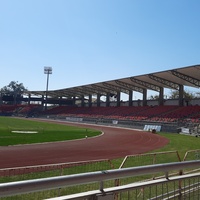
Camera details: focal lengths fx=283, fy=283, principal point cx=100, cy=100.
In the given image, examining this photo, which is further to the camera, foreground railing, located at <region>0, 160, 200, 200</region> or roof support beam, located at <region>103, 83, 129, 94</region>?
roof support beam, located at <region>103, 83, 129, 94</region>

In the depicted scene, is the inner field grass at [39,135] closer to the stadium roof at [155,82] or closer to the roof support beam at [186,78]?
the roof support beam at [186,78]

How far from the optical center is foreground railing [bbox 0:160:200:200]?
2.87 meters

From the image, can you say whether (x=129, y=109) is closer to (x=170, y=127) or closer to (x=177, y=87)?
(x=177, y=87)

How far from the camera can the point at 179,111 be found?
57.2 meters

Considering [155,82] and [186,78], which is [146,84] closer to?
[155,82]

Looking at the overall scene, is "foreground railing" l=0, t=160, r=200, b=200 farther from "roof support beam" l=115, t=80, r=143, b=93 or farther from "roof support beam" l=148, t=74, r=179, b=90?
"roof support beam" l=115, t=80, r=143, b=93

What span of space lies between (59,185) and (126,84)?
68.4 meters

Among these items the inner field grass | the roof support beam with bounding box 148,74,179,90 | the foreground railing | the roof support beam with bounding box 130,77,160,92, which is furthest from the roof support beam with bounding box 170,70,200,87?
the foreground railing

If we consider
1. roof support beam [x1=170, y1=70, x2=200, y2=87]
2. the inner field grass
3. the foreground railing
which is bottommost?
the inner field grass

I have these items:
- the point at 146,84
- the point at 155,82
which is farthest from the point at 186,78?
the point at 146,84

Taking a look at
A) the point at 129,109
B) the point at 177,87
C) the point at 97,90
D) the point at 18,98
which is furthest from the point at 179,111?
the point at 18,98

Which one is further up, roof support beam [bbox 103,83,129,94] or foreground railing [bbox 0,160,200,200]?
roof support beam [bbox 103,83,129,94]

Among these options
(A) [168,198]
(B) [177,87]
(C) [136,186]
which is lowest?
(A) [168,198]

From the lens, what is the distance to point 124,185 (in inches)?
162
